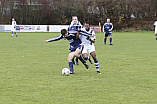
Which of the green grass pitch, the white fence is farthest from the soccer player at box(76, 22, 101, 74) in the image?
the white fence

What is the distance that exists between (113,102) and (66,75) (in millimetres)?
3789

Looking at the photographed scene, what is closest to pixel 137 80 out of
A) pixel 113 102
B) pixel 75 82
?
pixel 75 82

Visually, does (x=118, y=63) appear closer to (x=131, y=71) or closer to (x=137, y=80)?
(x=131, y=71)

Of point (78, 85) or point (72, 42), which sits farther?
point (72, 42)

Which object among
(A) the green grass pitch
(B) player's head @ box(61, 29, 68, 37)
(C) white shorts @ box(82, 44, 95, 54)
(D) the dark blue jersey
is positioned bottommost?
(A) the green grass pitch

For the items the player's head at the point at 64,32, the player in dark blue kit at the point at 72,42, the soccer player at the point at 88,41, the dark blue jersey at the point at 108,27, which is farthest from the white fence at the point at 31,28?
the player's head at the point at 64,32

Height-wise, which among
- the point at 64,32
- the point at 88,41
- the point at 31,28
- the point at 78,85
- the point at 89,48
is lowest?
the point at 78,85

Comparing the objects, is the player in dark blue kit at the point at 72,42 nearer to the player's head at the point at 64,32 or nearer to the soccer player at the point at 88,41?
the player's head at the point at 64,32

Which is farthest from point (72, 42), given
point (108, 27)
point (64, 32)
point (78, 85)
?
point (108, 27)

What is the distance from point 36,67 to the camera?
12.5m

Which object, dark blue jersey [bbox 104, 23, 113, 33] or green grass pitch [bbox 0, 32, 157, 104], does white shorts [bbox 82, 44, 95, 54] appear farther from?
dark blue jersey [bbox 104, 23, 113, 33]

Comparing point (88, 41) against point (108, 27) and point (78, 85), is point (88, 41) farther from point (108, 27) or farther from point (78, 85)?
point (108, 27)

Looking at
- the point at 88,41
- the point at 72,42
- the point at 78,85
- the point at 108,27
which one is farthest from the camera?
the point at 108,27

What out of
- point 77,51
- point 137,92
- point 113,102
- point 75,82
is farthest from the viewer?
point 77,51
